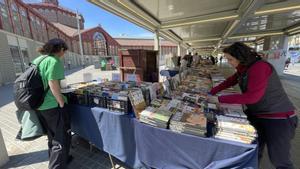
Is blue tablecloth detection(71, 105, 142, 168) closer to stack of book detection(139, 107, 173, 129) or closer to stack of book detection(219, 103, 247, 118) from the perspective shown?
stack of book detection(139, 107, 173, 129)

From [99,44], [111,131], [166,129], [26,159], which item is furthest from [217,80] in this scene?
[99,44]

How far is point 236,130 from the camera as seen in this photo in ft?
3.49

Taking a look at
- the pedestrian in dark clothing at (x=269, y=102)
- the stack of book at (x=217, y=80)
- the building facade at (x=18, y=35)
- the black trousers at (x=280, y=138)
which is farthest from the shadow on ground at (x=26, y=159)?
the building facade at (x=18, y=35)

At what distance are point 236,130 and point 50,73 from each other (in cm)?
173

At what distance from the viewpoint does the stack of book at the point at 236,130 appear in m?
1.04

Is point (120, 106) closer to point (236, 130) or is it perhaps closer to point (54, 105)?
point (54, 105)

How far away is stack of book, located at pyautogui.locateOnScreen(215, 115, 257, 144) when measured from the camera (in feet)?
3.40

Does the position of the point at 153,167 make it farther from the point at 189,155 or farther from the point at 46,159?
the point at 46,159

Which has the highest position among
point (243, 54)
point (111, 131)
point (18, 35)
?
point (18, 35)

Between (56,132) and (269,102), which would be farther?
(56,132)

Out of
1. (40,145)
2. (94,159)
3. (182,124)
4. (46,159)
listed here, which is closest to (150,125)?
(182,124)

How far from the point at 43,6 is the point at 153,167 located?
36.5 metres

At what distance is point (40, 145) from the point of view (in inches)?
89.6

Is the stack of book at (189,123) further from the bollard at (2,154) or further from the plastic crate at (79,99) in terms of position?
the bollard at (2,154)
